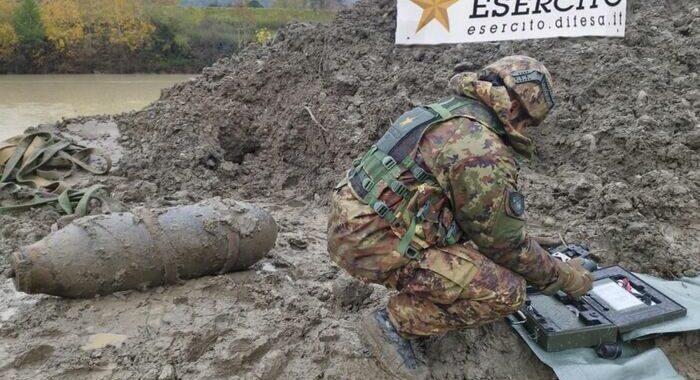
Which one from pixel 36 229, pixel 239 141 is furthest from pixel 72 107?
pixel 36 229

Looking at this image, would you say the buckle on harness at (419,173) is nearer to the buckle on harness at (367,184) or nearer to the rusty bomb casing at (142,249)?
the buckle on harness at (367,184)

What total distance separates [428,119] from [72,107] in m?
16.0

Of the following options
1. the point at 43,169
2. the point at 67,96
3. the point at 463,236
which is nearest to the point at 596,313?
the point at 463,236

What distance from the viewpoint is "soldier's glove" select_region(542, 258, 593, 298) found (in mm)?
2574

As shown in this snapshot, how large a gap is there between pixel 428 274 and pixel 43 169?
4.33 meters

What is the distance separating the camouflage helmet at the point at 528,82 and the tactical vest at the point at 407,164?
0.44 feet

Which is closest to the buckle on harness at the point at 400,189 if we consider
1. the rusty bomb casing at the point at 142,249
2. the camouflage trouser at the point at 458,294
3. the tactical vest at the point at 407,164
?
the tactical vest at the point at 407,164

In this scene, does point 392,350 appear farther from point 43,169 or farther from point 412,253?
point 43,169

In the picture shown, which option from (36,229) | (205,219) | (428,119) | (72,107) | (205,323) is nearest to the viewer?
(428,119)

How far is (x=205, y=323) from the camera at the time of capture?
3.01 metres

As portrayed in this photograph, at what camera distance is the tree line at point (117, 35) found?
88.9 feet

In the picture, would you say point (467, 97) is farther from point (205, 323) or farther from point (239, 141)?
point (239, 141)

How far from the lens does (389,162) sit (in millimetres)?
2441

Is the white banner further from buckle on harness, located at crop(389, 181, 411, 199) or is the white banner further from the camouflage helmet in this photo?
buckle on harness, located at crop(389, 181, 411, 199)
